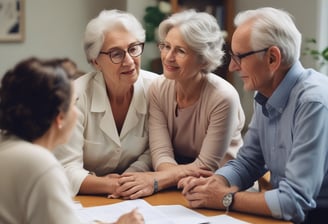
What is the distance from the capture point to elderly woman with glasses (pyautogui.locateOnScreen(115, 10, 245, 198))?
7.04 feet

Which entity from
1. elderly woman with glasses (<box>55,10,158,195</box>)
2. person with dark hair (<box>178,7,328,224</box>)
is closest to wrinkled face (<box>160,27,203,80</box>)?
elderly woman with glasses (<box>55,10,158,195</box>)

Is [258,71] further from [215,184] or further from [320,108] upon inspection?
[215,184]

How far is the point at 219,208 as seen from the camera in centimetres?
175

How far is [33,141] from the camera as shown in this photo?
126 centimetres

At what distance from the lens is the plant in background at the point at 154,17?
3869mm

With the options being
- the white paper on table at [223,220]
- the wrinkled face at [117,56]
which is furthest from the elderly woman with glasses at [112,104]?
the white paper on table at [223,220]

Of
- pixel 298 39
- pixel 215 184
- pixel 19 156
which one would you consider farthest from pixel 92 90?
pixel 19 156

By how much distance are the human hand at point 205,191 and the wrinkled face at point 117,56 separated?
551 mm

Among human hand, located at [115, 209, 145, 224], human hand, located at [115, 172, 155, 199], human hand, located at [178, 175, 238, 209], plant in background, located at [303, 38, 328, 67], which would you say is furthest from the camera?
plant in background, located at [303, 38, 328, 67]

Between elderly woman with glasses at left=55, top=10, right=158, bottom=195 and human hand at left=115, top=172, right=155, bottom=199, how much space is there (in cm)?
17

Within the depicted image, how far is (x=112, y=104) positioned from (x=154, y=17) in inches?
70.1

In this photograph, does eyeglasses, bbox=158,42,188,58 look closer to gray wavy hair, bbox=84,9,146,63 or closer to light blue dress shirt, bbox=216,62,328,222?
gray wavy hair, bbox=84,9,146,63

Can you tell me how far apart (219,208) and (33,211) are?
75 cm

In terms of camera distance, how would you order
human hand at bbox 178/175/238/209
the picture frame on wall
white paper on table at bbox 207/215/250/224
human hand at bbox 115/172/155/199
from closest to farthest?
white paper on table at bbox 207/215/250/224 → human hand at bbox 178/175/238/209 → human hand at bbox 115/172/155/199 → the picture frame on wall
